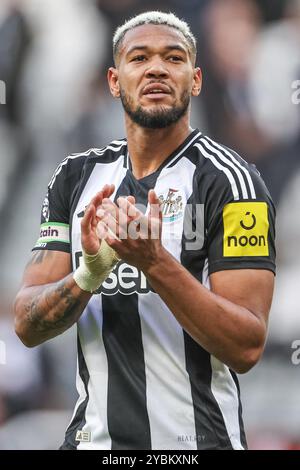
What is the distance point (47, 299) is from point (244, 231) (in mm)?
606

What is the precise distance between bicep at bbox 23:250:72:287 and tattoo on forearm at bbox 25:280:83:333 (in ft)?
0.34

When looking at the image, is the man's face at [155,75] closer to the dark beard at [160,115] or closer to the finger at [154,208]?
the dark beard at [160,115]

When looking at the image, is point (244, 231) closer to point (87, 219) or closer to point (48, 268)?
point (87, 219)

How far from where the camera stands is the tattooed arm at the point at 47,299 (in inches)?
91.4

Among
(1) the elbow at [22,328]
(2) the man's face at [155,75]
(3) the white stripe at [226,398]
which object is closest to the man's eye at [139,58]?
(2) the man's face at [155,75]

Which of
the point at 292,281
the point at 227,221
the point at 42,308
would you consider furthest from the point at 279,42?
the point at 42,308

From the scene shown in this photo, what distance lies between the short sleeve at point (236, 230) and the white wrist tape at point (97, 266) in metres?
0.31

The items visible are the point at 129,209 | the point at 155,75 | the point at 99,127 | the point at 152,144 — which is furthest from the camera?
the point at 99,127

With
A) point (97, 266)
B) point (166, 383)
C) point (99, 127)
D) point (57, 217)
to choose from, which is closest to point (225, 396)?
point (166, 383)

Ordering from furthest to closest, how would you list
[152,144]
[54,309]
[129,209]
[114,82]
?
[114,82] → [152,144] → [54,309] → [129,209]

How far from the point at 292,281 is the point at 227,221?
61.9 inches

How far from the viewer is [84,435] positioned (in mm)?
2383

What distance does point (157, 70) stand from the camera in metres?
2.46

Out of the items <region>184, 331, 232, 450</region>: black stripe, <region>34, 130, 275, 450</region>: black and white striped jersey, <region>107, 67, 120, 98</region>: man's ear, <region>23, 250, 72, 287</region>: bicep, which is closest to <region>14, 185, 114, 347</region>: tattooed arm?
<region>23, 250, 72, 287</region>: bicep
